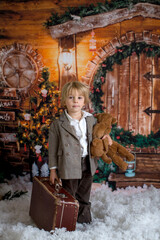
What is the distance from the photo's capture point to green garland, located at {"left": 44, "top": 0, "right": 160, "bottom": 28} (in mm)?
3191

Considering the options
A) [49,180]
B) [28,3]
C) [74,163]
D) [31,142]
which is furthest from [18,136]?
[28,3]

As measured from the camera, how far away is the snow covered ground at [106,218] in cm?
198

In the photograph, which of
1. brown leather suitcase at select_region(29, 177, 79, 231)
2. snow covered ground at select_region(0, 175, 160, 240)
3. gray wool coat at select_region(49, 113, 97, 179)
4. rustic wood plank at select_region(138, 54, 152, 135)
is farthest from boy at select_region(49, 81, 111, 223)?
rustic wood plank at select_region(138, 54, 152, 135)

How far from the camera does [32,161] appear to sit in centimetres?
339

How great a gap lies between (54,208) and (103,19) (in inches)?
104

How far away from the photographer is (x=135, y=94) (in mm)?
3371

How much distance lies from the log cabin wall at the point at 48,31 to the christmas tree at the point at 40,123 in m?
0.29

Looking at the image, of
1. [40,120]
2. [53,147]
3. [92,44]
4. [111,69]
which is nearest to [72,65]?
[92,44]

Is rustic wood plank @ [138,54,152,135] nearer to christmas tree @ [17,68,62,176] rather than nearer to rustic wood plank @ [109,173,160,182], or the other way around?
rustic wood plank @ [109,173,160,182]

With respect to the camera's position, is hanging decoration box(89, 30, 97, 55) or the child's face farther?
hanging decoration box(89, 30, 97, 55)

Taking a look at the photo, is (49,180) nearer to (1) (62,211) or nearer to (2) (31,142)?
(1) (62,211)

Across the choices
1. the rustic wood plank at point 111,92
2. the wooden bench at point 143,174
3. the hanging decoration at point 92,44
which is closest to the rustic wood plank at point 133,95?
the rustic wood plank at point 111,92

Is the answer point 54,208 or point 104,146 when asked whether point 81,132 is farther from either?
point 54,208

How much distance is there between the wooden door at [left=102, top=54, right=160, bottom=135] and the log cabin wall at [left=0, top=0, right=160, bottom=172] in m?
0.02
